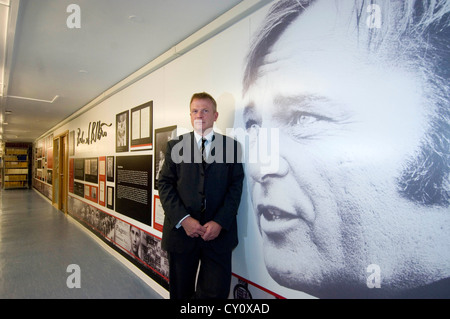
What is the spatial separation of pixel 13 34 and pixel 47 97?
2.56 meters

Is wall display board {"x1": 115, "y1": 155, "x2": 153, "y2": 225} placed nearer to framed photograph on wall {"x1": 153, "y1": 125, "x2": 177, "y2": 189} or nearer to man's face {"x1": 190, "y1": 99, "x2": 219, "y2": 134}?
framed photograph on wall {"x1": 153, "y1": 125, "x2": 177, "y2": 189}

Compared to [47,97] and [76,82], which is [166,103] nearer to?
[76,82]

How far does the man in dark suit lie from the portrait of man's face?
0.21 metres

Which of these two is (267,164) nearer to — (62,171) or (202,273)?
(202,273)

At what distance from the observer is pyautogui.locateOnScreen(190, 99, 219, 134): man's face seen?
1597 mm

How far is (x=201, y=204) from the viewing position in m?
1.52

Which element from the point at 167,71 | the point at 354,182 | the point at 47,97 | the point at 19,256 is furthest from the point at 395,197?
the point at 47,97

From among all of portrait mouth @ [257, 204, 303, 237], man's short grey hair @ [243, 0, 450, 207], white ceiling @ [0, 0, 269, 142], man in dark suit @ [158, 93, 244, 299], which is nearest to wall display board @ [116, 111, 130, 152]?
white ceiling @ [0, 0, 269, 142]

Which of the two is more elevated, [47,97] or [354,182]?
[47,97]

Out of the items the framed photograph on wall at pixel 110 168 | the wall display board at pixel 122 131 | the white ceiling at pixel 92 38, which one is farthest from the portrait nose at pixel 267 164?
the framed photograph on wall at pixel 110 168

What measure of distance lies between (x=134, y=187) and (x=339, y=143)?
258 cm

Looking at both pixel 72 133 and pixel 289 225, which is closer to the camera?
pixel 289 225

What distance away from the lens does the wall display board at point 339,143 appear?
3.12ft

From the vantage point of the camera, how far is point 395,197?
1.03 metres
